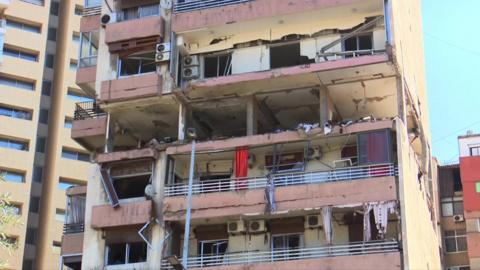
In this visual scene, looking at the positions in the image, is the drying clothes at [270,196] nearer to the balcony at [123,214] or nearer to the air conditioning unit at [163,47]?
the balcony at [123,214]

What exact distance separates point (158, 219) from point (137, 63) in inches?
244

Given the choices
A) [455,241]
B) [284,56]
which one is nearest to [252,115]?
[284,56]

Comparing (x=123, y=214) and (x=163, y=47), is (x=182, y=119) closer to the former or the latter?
(x=163, y=47)

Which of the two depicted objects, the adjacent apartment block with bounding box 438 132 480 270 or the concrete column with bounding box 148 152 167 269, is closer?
the concrete column with bounding box 148 152 167 269

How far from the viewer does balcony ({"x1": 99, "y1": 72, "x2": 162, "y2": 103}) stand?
2762cm

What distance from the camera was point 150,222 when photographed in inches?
1027

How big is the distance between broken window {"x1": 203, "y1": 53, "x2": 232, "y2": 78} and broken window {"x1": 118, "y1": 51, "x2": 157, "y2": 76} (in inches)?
71.6

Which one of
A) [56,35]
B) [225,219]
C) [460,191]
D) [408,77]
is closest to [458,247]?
[460,191]

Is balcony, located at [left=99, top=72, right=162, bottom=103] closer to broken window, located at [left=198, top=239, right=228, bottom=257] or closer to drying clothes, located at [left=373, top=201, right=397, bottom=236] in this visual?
broken window, located at [left=198, top=239, right=228, bottom=257]

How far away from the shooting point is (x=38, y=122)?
168 feet

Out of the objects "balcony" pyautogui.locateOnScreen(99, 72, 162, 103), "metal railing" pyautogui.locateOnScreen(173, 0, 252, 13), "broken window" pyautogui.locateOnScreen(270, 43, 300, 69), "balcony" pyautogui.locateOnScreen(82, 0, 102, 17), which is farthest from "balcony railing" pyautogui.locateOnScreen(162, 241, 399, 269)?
"balcony" pyautogui.locateOnScreen(82, 0, 102, 17)

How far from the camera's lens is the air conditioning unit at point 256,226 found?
1025 inches

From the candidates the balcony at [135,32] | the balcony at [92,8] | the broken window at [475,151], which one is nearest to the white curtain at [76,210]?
the balcony at [135,32]

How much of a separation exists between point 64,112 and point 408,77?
28725 millimetres
